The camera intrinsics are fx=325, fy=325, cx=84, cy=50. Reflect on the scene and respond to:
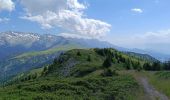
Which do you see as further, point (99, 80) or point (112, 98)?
point (99, 80)

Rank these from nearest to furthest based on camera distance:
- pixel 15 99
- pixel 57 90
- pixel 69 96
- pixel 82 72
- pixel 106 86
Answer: pixel 15 99, pixel 69 96, pixel 57 90, pixel 106 86, pixel 82 72

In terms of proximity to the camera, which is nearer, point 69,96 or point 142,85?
point 69,96

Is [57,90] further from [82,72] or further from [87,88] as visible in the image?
[82,72]

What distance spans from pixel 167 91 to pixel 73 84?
2109 cm

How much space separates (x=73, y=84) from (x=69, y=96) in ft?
52.3

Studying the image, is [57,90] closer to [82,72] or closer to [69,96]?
[69,96]

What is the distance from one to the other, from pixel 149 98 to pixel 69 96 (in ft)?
50.5

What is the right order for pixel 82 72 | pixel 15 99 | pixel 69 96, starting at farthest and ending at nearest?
pixel 82 72, pixel 69 96, pixel 15 99

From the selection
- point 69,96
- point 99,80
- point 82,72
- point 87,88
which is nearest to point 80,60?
point 82,72

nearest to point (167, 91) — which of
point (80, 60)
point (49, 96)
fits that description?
point (49, 96)

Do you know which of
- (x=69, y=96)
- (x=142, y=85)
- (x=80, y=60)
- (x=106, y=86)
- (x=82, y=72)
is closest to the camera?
(x=69, y=96)

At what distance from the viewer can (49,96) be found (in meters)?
56.8

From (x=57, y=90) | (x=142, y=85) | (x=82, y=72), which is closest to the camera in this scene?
(x=57, y=90)

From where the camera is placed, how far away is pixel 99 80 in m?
80.4
